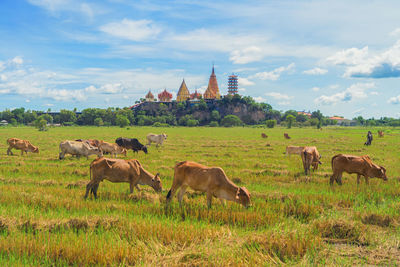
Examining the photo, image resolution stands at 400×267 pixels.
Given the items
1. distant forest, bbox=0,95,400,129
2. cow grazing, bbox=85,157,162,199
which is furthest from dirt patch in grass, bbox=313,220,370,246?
distant forest, bbox=0,95,400,129

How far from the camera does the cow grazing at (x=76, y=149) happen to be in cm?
1795

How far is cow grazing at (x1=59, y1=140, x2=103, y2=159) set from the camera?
707 inches

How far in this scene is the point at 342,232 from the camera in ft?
19.6

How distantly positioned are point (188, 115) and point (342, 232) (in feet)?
530

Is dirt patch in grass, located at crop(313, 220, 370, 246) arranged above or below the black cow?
below

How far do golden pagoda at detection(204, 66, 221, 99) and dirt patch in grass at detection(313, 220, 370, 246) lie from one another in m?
184

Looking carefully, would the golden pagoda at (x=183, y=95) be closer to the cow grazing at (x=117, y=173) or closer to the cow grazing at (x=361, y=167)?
the cow grazing at (x=361, y=167)

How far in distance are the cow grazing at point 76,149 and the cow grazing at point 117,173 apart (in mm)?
9847

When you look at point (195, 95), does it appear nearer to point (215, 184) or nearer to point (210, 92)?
point (210, 92)

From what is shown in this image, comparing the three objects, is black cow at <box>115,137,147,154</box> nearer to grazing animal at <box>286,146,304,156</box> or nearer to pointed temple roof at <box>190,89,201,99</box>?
grazing animal at <box>286,146,304,156</box>

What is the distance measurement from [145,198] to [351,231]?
5.52 metres

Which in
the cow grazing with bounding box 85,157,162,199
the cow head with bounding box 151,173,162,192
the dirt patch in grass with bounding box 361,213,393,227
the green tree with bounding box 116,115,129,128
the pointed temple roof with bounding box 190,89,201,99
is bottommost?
the dirt patch in grass with bounding box 361,213,393,227

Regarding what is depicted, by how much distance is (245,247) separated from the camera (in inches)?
202

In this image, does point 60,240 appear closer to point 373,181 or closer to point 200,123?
point 373,181
